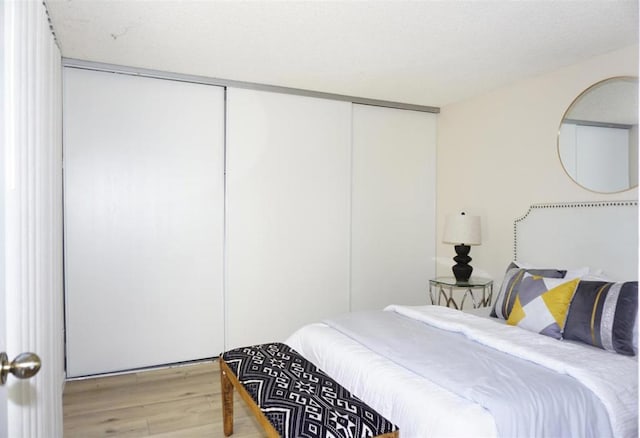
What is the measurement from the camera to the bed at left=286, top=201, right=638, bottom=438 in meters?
1.74

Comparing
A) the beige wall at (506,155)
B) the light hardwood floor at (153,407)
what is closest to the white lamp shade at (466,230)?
the beige wall at (506,155)

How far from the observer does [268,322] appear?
4.00m

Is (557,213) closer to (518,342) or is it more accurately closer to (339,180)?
(518,342)

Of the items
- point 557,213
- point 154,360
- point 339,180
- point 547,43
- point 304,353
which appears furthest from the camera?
point 339,180

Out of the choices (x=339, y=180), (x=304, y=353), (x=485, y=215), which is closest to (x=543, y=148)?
(x=485, y=215)

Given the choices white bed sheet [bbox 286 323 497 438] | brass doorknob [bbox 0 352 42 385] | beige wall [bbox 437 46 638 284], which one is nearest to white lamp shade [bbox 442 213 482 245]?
beige wall [bbox 437 46 638 284]

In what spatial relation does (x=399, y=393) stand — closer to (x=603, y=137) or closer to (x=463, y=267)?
(x=463, y=267)

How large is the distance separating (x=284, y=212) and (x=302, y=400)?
7.50 feet

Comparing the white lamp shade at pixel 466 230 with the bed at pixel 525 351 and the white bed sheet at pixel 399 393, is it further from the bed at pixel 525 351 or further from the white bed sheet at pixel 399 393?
the white bed sheet at pixel 399 393

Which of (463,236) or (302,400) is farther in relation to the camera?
(463,236)

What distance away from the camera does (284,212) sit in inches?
159

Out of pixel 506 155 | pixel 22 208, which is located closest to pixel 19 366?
pixel 22 208

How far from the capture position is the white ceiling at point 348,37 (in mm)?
2467

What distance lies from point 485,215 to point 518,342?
200 centimetres
